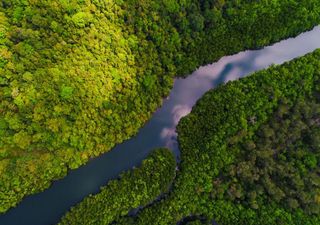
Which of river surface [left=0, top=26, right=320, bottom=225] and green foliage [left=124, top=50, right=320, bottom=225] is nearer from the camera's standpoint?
river surface [left=0, top=26, right=320, bottom=225]

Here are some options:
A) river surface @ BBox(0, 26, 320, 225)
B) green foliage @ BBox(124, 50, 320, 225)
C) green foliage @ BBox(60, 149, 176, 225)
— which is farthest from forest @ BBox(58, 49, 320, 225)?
river surface @ BBox(0, 26, 320, 225)

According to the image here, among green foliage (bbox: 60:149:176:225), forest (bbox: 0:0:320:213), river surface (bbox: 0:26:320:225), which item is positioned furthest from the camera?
river surface (bbox: 0:26:320:225)

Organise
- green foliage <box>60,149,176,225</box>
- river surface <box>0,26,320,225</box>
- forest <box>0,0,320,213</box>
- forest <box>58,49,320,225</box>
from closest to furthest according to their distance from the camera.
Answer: forest <box>0,0,320,213</box> → green foliage <box>60,149,176,225</box> → river surface <box>0,26,320,225</box> → forest <box>58,49,320,225</box>

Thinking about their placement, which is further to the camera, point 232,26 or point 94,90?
point 232,26

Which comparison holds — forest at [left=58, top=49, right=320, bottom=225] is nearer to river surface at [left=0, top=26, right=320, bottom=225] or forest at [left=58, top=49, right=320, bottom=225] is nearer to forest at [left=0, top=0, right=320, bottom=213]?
river surface at [left=0, top=26, right=320, bottom=225]

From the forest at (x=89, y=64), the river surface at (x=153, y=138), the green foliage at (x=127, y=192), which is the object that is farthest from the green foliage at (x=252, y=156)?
the forest at (x=89, y=64)

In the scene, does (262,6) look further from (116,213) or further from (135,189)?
(116,213)

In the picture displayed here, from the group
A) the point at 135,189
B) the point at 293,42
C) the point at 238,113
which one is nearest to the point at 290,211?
the point at 238,113
